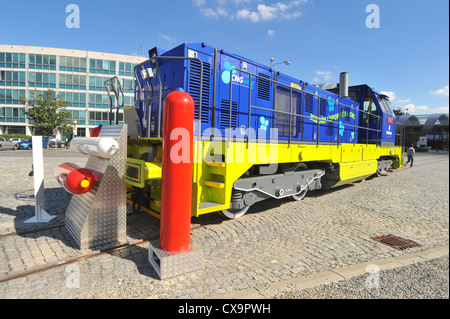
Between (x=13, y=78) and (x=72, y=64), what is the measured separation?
9.62 metres

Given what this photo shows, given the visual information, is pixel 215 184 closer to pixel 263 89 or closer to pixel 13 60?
pixel 263 89

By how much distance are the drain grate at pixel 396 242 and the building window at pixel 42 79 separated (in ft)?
157

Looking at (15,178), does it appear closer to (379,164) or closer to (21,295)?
(21,295)

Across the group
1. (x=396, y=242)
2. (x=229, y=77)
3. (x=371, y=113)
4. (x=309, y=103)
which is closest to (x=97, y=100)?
(x=371, y=113)

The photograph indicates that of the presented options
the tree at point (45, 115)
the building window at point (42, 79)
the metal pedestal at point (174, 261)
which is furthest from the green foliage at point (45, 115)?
the metal pedestal at point (174, 261)

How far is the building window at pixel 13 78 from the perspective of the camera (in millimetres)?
39447

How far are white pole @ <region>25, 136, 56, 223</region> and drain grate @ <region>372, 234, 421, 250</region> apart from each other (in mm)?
6251

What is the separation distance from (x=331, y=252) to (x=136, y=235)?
322cm

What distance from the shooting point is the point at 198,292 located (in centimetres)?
276

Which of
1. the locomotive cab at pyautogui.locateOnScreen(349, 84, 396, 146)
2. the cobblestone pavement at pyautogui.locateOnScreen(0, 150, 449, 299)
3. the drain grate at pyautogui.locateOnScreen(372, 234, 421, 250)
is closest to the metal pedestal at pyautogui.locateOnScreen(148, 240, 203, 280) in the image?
the cobblestone pavement at pyautogui.locateOnScreen(0, 150, 449, 299)

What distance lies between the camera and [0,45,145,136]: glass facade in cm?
3931

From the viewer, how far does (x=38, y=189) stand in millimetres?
5016

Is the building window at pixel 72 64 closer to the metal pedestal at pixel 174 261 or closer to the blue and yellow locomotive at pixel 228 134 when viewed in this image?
the blue and yellow locomotive at pixel 228 134

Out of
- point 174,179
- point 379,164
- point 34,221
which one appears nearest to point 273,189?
point 174,179
